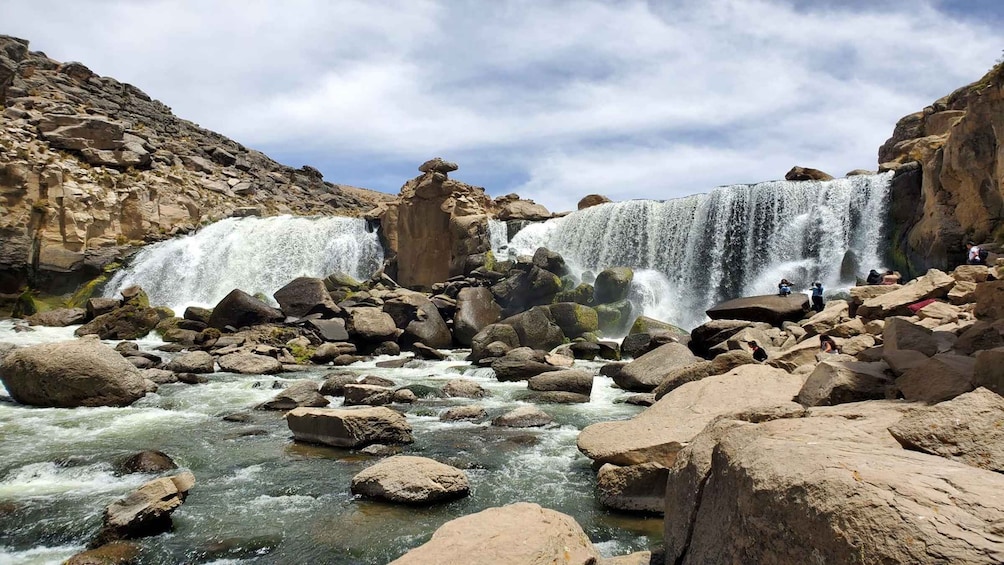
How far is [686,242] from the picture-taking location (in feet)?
96.1

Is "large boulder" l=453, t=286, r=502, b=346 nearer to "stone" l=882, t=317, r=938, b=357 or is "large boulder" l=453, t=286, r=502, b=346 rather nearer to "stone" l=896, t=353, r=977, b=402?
"stone" l=882, t=317, r=938, b=357

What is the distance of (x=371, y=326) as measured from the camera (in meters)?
24.2

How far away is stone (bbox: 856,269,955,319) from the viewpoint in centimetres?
1288

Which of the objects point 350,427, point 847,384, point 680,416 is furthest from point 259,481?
point 847,384

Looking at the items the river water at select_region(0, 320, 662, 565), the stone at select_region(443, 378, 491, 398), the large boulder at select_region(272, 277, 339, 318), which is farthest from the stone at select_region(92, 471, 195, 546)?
the large boulder at select_region(272, 277, 339, 318)

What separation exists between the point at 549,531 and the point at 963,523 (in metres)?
2.83

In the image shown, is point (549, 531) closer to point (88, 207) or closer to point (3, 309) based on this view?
point (3, 309)

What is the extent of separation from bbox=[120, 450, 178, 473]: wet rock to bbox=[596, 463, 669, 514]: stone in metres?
6.08

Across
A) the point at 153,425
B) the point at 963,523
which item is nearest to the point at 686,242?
the point at 153,425

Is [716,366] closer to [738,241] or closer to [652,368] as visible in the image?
[652,368]

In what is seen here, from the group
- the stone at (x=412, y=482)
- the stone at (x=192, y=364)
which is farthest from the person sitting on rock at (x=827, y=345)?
the stone at (x=192, y=364)

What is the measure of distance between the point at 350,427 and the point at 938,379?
25.1ft

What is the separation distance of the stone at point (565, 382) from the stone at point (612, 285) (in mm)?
12382

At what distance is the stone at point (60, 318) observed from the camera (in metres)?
26.0
